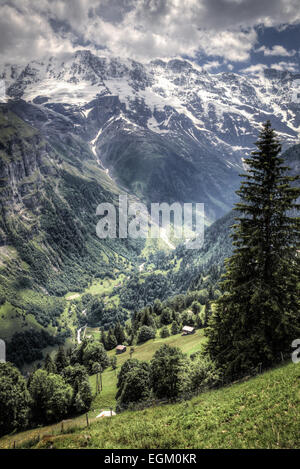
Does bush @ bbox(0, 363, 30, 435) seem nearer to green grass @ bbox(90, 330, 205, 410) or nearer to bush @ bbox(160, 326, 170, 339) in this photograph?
green grass @ bbox(90, 330, 205, 410)

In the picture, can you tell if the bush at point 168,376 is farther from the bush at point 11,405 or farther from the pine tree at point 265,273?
the bush at point 11,405

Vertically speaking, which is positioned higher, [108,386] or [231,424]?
[231,424]

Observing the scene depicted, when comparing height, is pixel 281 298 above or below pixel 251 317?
above

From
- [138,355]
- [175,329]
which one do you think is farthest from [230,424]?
[175,329]

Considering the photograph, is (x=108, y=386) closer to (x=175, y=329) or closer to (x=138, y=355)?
(x=138, y=355)

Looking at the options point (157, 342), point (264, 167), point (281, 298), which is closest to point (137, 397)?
point (281, 298)

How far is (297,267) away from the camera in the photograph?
25.3 meters

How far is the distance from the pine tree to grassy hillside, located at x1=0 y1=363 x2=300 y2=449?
2.39 m

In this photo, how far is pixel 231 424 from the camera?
59.4ft

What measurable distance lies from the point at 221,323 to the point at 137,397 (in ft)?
114

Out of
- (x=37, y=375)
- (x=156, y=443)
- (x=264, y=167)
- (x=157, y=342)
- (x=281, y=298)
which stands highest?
(x=264, y=167)

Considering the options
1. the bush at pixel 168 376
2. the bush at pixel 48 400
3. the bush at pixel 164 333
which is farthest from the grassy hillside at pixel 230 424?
the bush at pixel 164 333

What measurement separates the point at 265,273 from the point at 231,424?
1368 centimetres
